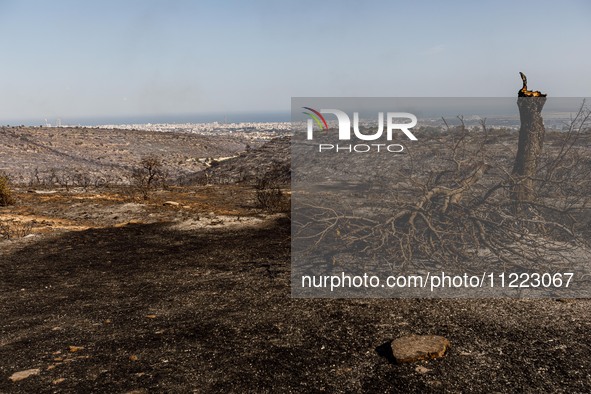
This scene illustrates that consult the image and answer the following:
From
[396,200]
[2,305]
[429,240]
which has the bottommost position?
[2,305]

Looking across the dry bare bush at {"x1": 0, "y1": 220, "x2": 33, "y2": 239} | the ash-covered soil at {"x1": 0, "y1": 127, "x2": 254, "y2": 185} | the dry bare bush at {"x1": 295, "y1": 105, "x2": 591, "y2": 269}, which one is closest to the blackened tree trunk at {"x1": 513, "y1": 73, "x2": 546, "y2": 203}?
the dry bare bush at {"x1": 295, "y1": 105, "x2": 591, "y2": 269}

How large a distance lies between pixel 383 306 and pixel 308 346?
1.43 metres

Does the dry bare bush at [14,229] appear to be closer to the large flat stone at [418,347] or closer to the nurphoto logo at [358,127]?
the nurphoto logo at [358,127]

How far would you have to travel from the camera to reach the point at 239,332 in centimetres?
510

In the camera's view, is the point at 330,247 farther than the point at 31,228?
No

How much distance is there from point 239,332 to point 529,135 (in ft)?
20.6

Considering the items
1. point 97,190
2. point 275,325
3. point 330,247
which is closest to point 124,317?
point 275,325

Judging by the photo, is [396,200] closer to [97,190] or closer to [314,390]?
[314,390]

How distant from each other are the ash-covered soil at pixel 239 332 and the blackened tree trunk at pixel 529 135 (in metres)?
3.02

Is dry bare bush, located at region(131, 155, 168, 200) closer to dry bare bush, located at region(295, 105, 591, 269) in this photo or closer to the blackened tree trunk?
dry bare bush, located at region(295, 105, 591, 269)

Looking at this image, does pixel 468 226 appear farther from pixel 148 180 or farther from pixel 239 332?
pixel 148 180

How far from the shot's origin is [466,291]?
629 cm

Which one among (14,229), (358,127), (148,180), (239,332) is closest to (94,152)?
(148,180)

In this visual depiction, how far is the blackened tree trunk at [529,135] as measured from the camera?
27.2 feet
